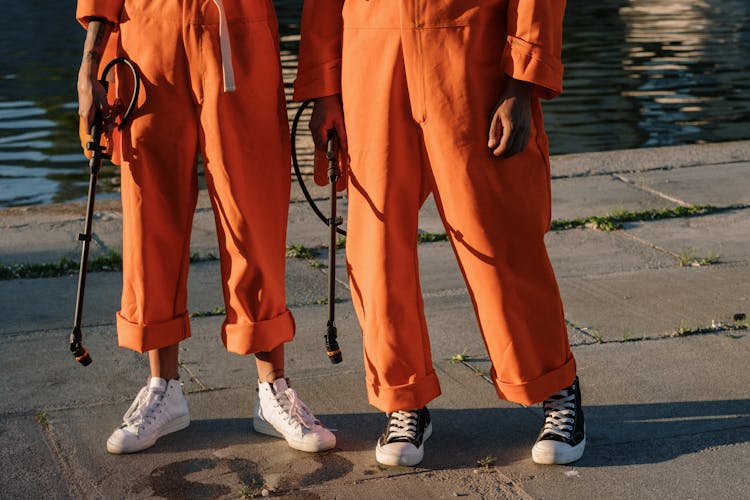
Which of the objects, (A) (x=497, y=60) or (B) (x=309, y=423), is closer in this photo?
(A) (x=497, y=60)

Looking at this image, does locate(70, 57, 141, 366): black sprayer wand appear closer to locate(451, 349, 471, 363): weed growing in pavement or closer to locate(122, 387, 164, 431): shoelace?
locate(122, 387, 164, 431): shoelace

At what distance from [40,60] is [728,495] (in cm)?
1470

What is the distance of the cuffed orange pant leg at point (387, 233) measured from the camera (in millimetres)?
3266

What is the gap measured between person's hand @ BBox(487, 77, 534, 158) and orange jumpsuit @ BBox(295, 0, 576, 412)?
1.5 inches

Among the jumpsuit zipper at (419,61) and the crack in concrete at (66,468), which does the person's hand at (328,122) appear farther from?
the crack in concrete at (66,468)

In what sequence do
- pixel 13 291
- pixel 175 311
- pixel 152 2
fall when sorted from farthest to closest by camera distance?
pixel 13 291 → pixel 175 311 → pixel 152 2

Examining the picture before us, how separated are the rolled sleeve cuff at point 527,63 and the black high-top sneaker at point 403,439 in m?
1.03

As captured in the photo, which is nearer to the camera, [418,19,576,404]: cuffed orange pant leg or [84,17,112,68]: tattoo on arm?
[418,19,576,404]: cuffed orange pant leg

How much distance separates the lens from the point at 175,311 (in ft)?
12.0

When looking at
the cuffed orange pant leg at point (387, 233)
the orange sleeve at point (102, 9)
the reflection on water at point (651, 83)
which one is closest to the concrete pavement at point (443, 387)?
the cuffed orange pant leg at point (387, 233)

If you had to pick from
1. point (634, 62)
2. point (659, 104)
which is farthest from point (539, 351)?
point (634, 62)

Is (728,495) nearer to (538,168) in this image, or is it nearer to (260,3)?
(538,168)

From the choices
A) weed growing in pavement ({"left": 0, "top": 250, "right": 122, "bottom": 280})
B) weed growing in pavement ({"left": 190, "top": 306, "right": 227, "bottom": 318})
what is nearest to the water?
weed growing in pavement ({"left": 0, "top": 250, "right": 122, "bottom": 280})

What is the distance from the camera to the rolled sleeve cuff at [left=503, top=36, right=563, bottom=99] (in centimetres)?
313
